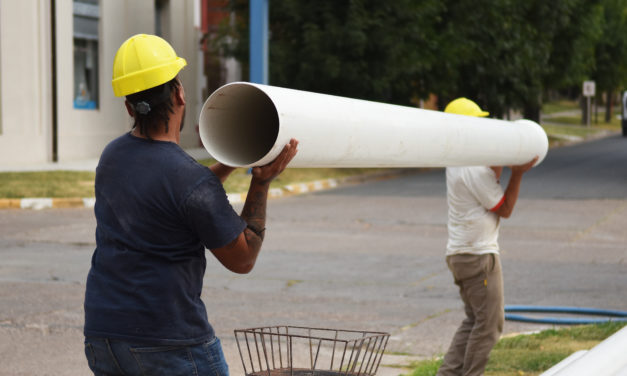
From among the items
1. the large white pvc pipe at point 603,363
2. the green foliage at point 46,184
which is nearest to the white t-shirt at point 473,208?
the large white pvc pipe at point 603,363

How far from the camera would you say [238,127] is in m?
2.79

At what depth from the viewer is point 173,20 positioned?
3038cm

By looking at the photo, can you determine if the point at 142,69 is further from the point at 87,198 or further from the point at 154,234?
the point at 87,198

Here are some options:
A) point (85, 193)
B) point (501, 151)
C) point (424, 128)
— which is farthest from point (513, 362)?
point (85, 193)

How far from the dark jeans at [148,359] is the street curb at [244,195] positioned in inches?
482

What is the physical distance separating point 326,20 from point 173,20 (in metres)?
6.71

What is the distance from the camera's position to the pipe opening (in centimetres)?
276

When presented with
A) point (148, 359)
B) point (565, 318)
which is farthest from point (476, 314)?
point (148, 359)

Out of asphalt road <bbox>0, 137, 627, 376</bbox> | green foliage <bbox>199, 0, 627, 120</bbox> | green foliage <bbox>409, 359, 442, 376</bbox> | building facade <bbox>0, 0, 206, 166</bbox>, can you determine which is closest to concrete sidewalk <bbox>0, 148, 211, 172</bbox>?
building facade <bbox>0, 0, 206, 166</bbox>

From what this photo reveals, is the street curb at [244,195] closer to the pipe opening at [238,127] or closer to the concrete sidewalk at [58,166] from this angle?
the concrete sidewalk at [58,166]

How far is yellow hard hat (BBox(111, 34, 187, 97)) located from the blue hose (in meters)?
5.47

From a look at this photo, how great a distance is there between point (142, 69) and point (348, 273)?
7682 mm

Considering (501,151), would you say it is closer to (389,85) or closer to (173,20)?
(389,85)

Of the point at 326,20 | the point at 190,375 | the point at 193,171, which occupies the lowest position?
the point at 190,375
